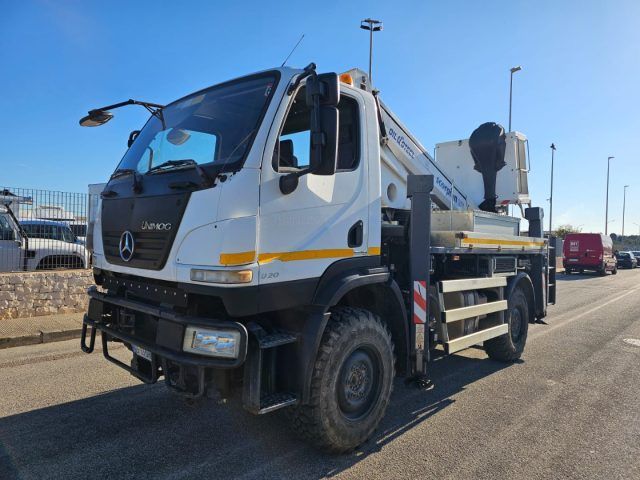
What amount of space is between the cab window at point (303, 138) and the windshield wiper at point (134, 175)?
43.1 inches

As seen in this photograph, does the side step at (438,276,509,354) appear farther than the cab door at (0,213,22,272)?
No

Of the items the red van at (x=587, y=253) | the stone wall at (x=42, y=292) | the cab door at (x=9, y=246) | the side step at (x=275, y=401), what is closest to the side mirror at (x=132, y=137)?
the side step at (x=275, y=401)

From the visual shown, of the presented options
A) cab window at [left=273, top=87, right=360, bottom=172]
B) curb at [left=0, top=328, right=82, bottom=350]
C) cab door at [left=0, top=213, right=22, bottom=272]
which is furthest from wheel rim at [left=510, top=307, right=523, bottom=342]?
cab door at [left=0, top=213, right=22, bottom=272]

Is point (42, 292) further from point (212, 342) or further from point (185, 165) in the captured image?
point (212, 342)

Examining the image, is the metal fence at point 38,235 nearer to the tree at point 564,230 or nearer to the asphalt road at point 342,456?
the asphalt road at point 342,456

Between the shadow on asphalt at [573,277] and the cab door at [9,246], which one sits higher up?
the cab door at [9,246]

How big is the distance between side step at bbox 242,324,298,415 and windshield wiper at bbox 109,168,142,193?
1378 millimetres

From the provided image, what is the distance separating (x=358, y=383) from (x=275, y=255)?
4.30 feet

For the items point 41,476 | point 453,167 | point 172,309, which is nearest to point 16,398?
point 41,476

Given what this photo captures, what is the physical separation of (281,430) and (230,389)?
3.36 ft

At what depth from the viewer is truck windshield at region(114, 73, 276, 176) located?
3.09 meters

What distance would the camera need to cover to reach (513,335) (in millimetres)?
6188

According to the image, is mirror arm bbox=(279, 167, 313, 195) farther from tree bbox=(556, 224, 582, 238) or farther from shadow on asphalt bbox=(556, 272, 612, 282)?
tree bbox=(556, 224, 582, 238)

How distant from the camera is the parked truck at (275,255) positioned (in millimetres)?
2832
